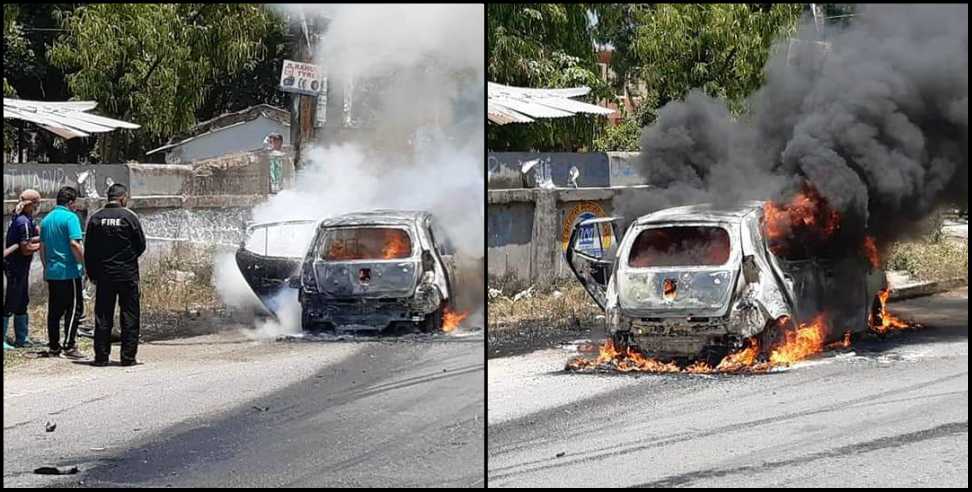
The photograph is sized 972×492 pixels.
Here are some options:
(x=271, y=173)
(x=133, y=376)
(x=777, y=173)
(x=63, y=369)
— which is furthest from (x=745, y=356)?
(x=63, y=369)

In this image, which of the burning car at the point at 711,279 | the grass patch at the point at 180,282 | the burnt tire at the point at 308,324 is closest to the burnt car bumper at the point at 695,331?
the burning car at the point at 711,279

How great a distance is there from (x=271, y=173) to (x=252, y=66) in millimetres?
355

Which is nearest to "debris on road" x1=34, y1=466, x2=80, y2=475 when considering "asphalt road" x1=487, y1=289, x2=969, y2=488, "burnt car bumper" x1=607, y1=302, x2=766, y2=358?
"asphalt road" x1=487, y1=289, x2=969, y2=488

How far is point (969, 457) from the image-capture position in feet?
12.8

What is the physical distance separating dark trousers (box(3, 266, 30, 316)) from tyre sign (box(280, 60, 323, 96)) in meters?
1.13

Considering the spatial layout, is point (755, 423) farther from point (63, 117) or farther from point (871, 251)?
point (63, 117)

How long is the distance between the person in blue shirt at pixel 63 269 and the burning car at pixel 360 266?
0.59 m

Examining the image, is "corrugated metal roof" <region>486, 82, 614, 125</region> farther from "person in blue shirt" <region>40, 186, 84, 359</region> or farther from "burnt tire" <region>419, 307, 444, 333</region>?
"person in blue shirt" <region>40, 186, 84, 359</region>

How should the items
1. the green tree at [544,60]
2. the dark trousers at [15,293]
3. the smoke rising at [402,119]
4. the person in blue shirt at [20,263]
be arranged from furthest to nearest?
the dark trousers at [15,293] → the person in blue shirt at [20,263] → the green tree at [544,60] → the smoke rising at [402,119]

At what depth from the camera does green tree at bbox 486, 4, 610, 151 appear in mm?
3814

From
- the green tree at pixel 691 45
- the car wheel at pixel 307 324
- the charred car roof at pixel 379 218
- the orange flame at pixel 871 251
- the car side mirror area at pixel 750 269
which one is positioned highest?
the green tree at pixel 691 45

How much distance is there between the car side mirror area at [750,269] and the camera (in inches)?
149

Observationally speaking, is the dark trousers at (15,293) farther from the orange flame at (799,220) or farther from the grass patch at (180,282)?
the orange flame at (799,220)

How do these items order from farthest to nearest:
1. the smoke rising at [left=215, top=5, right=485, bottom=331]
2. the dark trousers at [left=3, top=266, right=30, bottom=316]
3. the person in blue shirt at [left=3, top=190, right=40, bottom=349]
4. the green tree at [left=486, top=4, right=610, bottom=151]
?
the dark trousers at [left=3, top=266, right=30, bottom=316] → the person in blue shirt at [left=3, top=190, right=40, bottom=349] → the green tree at [left=486, top=4, right=610, bottom=151] → the smoke rising at [left=215, top=5, right=485, bottom=331]
